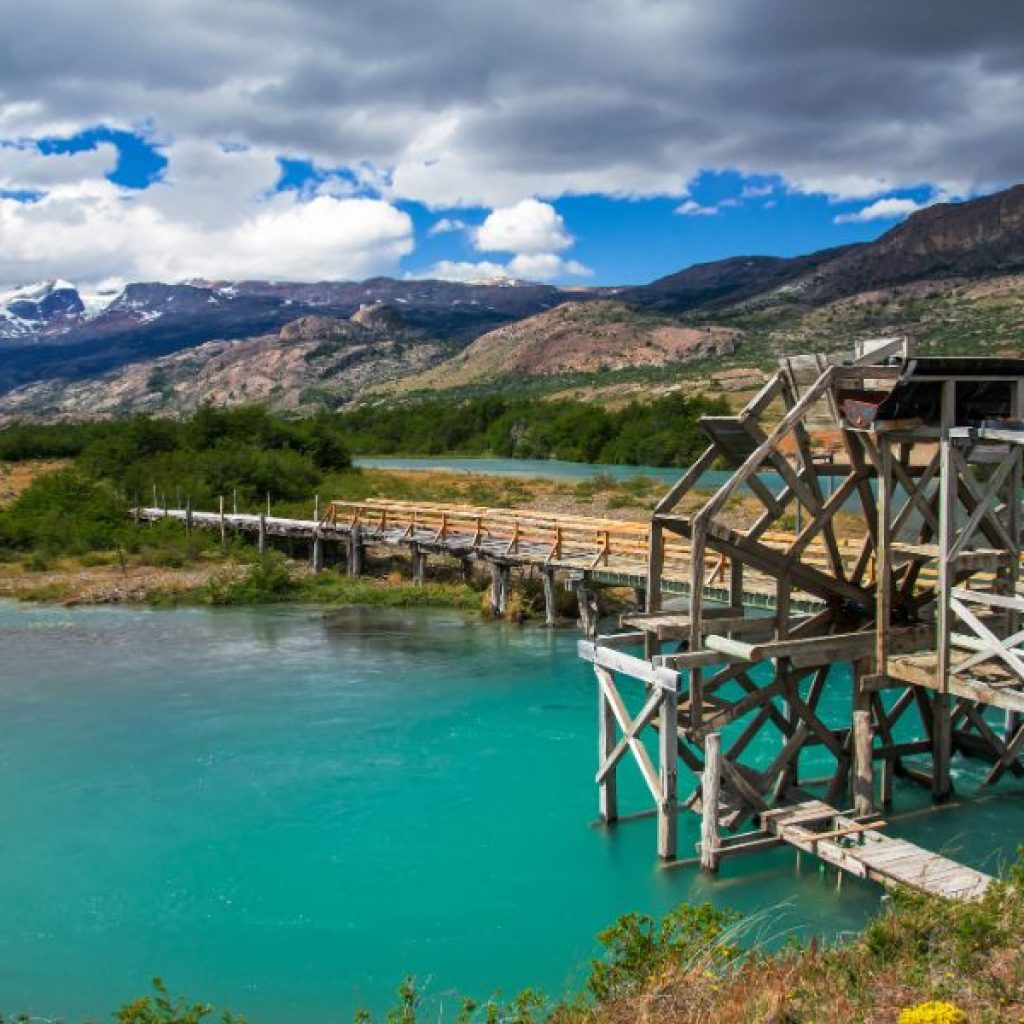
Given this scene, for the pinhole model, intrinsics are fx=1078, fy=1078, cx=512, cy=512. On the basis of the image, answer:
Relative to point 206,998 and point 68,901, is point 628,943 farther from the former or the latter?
point 68,901

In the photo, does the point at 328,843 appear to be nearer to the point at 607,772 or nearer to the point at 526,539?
the point at 607,772

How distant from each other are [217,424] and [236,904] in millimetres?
50211

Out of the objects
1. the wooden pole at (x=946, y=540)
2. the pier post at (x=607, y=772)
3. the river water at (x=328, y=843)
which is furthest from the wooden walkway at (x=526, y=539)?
the wooden pole at (x=946, y=540)

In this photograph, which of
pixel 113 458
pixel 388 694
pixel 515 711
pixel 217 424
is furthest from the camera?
pixel 217 424

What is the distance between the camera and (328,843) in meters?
14.0

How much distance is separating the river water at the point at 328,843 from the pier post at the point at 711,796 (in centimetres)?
33

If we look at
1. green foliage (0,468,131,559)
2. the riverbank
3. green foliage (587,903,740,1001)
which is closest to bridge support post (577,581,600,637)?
the riverbank

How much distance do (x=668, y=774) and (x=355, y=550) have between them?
22934mm

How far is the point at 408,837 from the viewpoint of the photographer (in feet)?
46.3

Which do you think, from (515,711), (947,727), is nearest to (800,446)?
(947,727)

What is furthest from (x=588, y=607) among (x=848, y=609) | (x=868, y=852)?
(x=868, y=852)

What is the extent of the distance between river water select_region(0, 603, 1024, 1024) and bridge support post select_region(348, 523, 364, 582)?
11.4 m

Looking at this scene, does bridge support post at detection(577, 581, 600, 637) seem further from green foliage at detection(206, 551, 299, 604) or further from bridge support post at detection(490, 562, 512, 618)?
green foliage at detection(206, 551, 299, 604)

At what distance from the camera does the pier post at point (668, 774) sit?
1220 centimetres
